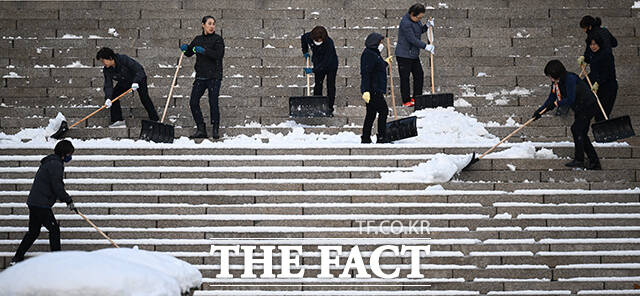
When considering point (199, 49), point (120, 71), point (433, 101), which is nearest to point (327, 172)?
point (199, 49)

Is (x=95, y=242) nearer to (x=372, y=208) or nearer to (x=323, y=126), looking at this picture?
(x=372, y=208)

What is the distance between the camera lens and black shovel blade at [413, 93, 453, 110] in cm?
1407

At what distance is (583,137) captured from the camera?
1179 centimetres

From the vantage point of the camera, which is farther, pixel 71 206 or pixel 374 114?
pixel 374 114

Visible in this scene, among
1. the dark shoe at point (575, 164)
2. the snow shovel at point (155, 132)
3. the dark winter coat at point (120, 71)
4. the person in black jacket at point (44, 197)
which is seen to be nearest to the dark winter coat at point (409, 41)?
the dark shoe at point (575, 164)

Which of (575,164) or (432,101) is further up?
(432,101)

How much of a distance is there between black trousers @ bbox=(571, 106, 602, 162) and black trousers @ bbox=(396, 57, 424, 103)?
3093mm

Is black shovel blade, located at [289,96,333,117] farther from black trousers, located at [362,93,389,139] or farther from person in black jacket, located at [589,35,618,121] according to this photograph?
person in black jacket, located at [589,35,618,121]

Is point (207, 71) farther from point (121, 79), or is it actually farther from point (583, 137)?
point (583, 137)

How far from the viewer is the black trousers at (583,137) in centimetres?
1180

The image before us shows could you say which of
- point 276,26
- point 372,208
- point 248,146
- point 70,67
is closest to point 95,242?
point 248,146

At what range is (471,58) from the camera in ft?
51.9

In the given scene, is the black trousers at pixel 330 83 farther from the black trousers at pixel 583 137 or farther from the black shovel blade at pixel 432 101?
the black trousers at pixel 583 137

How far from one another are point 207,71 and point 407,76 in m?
3.06
